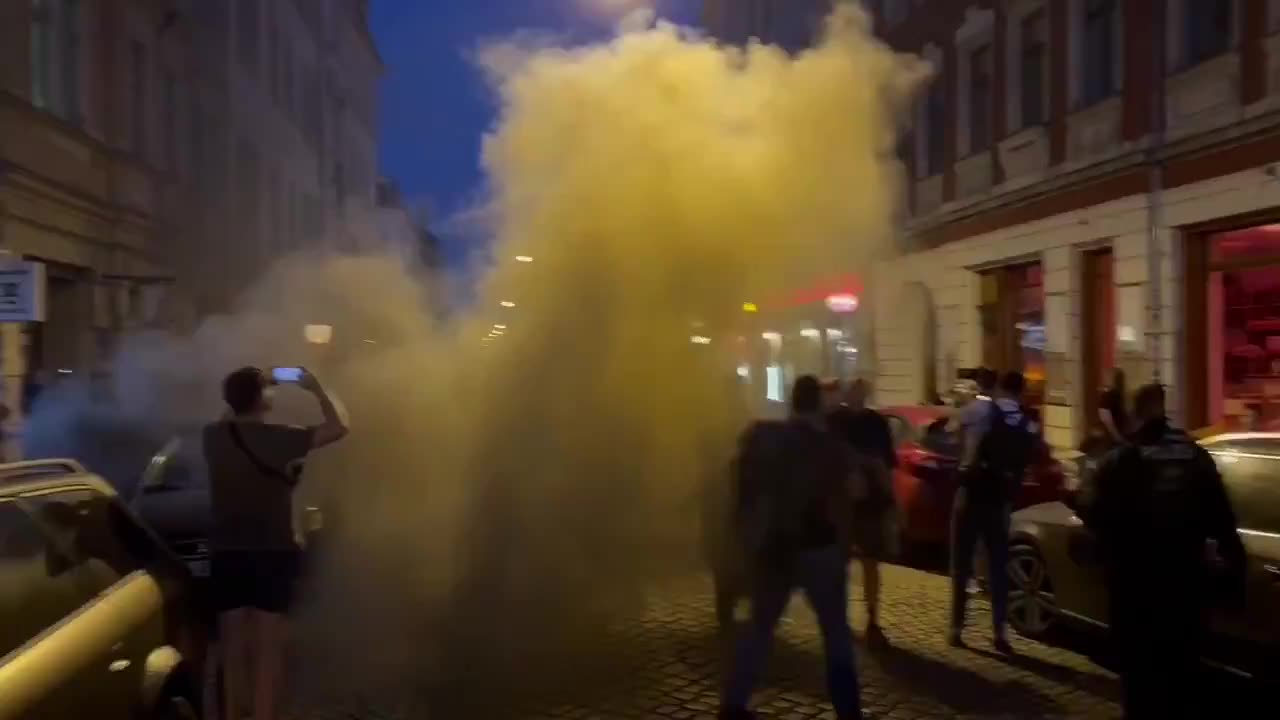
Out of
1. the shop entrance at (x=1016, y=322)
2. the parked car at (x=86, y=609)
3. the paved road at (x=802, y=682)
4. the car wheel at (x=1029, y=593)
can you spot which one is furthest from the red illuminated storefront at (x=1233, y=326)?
the parked car at (x=86, y=609)

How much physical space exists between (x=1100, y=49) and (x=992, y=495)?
10.9m

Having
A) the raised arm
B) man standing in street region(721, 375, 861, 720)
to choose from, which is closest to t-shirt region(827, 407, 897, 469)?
man standing in street region(721, 375, 861, 720)

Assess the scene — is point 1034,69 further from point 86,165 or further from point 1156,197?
point 86,165

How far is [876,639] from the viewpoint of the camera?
668cm

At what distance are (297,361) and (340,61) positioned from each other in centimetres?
2819

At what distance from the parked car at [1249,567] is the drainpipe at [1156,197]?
754 cm

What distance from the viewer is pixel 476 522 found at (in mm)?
9188

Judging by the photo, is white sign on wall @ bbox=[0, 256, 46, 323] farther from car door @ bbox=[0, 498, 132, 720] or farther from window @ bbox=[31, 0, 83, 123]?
window @ bbox=[31, 0, 83, 123]

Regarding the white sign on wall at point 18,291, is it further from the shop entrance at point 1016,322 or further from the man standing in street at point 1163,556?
the shop entrance at point 1016,322

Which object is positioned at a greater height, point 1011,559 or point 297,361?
point 297,361

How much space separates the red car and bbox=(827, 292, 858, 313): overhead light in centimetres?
611

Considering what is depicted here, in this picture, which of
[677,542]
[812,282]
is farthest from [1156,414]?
[812,282]

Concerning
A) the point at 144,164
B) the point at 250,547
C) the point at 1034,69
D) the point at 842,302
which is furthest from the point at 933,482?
the point at 144,164

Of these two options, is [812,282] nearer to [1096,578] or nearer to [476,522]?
[476,522]
